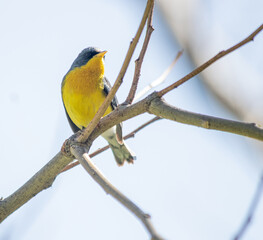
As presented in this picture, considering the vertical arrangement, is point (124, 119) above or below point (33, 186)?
above

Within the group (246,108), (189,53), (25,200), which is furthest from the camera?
(189,53)

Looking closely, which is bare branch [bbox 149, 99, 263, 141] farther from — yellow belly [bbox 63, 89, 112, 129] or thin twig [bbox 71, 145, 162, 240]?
yellow belly [bbox 63, 89, 112, 129]

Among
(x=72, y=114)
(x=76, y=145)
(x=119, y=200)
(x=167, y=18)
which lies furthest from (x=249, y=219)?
(x=72, y=114)

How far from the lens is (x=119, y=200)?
6.25ft

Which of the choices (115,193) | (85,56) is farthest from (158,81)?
(85,56)

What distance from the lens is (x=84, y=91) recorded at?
20.1 ft

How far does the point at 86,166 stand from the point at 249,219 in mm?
1108

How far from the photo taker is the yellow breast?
609cm

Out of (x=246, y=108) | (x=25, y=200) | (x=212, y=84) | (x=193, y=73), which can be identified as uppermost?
(x=193, y=73)

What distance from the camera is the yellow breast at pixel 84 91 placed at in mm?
6090

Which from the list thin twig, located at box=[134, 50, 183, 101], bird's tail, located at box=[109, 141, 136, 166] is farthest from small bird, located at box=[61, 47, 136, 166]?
thin twig, located at box=[134, 50, 183, 101]

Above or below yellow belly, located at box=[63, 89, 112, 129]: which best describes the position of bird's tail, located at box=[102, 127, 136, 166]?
below

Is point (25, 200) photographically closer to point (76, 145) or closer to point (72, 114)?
point (76, 145)

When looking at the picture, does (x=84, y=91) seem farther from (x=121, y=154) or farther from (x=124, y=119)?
(x=124, y=119)
